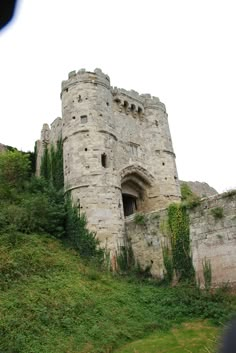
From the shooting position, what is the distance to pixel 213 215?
47.8ft

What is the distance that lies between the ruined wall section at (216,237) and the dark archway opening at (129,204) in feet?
25.4

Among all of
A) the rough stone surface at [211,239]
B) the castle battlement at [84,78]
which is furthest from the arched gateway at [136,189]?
the rough stone surface at [211,239]

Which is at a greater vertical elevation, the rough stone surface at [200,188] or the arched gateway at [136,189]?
the rough stone surface at [200,188]

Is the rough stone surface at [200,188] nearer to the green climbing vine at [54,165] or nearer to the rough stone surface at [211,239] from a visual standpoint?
the green climbing vine at [54,165]

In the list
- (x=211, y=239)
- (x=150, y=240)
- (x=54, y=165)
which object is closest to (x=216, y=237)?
(x=211, y=239)

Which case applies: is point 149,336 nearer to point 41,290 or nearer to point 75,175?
point 41,290

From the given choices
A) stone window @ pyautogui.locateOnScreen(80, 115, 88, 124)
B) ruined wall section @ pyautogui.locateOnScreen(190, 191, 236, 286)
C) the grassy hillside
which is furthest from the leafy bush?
stone window @ pyautogui.locateOnScreen(80, 115, 88, 124)

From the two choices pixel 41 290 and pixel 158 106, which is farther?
pixel 158 106

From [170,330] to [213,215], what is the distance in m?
5.09

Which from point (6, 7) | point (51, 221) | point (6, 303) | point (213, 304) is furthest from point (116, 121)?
point (6, 7)

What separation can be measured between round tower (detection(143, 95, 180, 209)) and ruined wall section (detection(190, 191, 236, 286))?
23.2 feet

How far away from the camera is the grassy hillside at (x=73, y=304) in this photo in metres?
9.41

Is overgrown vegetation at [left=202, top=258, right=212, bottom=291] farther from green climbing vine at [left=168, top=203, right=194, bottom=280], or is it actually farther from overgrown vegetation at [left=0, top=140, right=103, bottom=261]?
overgrown vegetation at [left=0, top=140, right=103, bottom=261]

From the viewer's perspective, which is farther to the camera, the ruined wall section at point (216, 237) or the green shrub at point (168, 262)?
the green shrub at point (168, 262)
